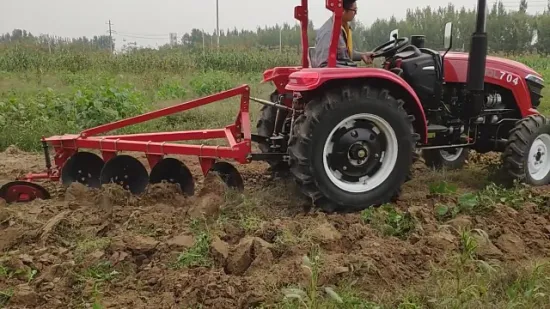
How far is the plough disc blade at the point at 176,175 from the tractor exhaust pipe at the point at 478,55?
2.63m

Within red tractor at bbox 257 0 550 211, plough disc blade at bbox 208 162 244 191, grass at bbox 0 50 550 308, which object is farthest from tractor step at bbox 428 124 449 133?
plough disc blade at bbox 208 162 244 191

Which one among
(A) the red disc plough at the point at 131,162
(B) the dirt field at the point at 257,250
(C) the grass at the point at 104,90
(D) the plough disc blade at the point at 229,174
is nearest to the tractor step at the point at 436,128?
→ (B) the dirt field at the point at 257,250

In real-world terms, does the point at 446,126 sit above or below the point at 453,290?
above

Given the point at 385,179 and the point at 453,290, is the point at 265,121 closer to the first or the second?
the point at 385,179

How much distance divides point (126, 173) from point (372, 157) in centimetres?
211

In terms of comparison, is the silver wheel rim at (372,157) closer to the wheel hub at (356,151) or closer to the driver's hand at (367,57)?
the wheel hub at (356,151)

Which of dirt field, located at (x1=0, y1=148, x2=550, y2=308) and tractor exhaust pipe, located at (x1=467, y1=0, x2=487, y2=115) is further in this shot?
tractor exhaust pipe, located at (x1=467, y1=0, x2=487, y2=115)

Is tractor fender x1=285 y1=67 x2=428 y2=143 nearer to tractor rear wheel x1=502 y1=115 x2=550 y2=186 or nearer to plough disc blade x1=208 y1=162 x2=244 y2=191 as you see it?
tractor rear wheel x1=502 y1=115 x2=550 y2=186

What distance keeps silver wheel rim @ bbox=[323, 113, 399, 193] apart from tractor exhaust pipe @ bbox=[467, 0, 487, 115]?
44.8 inches

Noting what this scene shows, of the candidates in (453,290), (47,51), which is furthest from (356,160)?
(47,51)

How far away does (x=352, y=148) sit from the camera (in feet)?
14.0

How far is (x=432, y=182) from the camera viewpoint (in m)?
5.32

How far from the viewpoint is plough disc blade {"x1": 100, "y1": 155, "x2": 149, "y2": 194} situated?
15.3 feet

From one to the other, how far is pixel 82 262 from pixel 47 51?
19.9 m
